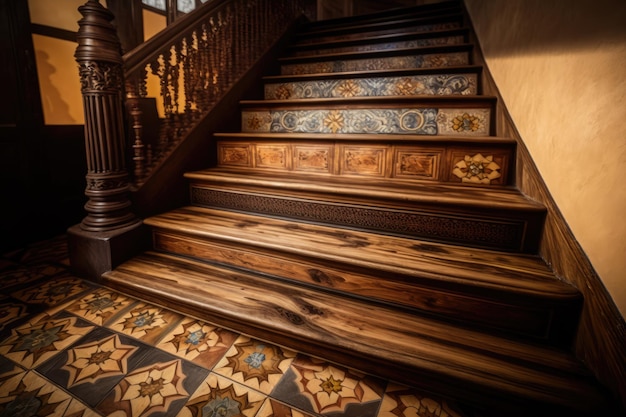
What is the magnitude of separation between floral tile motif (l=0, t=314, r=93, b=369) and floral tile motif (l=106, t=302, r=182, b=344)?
106 millimetres

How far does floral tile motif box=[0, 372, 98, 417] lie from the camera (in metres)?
0.77

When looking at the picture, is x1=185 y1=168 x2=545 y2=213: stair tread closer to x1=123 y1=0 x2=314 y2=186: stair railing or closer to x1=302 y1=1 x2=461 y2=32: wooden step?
x1=123 y1=0 x2=314 y2=186: stair railing

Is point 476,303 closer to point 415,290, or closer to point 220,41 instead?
point 415,290

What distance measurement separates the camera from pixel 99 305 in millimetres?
1197

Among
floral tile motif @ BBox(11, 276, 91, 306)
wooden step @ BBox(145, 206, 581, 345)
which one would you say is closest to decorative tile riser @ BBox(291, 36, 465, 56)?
wooden step @ BBox(145, 206, 581, 345)

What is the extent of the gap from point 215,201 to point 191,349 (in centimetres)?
79

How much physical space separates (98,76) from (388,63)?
1653 mm

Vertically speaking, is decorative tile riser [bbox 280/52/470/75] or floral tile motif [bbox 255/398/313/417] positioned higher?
decorative tile riser [bbox 280/52/470/75]

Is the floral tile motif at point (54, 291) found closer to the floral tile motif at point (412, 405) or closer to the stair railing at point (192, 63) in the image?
the stair railing at point (192, 63)

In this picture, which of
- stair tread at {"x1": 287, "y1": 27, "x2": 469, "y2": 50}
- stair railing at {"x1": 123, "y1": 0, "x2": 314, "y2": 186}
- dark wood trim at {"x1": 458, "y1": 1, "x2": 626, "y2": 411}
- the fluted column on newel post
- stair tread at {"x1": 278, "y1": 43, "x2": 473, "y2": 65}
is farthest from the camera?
stair tread at {"x1": 287, "y1": 27, "x2": 469, "y2": 50}

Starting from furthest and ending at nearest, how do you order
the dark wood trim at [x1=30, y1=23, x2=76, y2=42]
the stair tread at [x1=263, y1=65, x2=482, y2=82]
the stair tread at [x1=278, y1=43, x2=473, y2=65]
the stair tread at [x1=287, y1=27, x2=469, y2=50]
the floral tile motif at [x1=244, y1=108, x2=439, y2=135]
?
the stair tread at [x1=287, y1=27, x2=469, y2=50], the stair tread at [x1=278, y1=43, x2=473, y2=65], the dark wood trim at [x1=30, y1=23, x2=76, y2=42], the stair tread at [x1=263, y1=65, x2=482, y2=82], the floral tile motif at [x1=244, y1=108, x2=439, y2=135]

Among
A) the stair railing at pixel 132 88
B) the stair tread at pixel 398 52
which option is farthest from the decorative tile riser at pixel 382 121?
the stair tread at pixel 398 52

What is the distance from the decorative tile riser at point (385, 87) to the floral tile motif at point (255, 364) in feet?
4.86

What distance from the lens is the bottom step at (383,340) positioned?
0.72 meters
